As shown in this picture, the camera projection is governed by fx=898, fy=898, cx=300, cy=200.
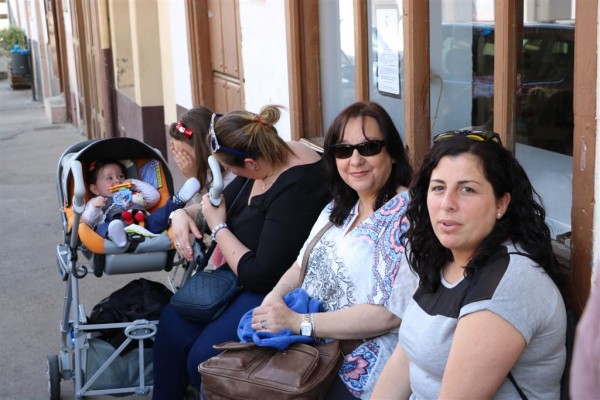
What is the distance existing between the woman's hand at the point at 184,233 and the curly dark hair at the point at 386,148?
0.84 m

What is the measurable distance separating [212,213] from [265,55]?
1943 millimetres

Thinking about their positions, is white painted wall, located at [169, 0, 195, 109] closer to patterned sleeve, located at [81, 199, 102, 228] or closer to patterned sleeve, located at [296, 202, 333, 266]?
patterned sleeve, located at [81, 199, 102, 228]

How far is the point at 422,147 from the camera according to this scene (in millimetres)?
3762

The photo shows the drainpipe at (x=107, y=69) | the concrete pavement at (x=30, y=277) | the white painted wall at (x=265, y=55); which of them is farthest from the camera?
the drainpipe at (x=107, y=69)

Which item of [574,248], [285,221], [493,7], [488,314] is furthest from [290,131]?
[488,314]

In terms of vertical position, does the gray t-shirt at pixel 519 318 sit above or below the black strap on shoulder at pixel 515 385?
above

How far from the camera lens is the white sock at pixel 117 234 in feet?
12.4

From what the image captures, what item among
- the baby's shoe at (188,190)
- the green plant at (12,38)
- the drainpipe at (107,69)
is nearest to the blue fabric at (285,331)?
the baby's shoe at (188,190)

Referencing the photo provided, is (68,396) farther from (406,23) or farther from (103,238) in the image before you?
(406,23)

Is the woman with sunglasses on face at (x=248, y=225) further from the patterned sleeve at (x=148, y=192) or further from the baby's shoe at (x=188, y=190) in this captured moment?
the patterned sleeve at (x=148, y=192)

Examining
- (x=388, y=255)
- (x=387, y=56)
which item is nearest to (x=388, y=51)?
(x=387, y=56)

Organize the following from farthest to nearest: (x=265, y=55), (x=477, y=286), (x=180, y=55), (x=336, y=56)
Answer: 1. (x=180, y=55)
2. (x=265, y=55)
3. (x=336, y=56)
4. (x=477, y=286)

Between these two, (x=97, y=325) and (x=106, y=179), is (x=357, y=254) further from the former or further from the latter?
(x=106, y=179)

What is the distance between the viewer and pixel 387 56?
4.11 m
